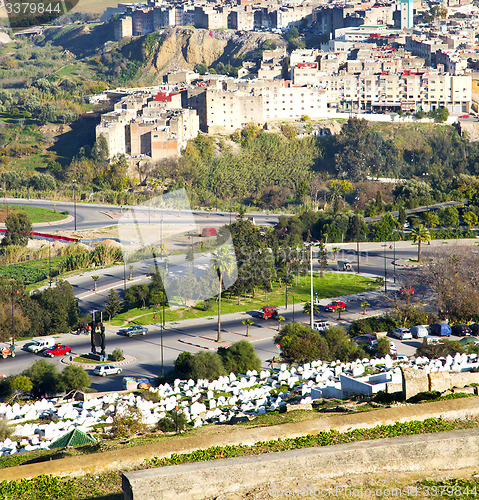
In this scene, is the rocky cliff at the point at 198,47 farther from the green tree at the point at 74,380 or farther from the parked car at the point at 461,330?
the green tree at the point at 74,380

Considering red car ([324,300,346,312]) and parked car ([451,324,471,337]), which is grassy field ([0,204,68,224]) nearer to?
red car ([324,300,346,312])

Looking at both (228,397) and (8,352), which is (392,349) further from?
(8,352)

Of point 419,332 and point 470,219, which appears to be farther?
point 470,219

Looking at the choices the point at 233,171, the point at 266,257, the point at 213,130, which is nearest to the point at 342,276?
the point at 266,257

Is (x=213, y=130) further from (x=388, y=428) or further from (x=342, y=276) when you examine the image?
(x=388, y=428)

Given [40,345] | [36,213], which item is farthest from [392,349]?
[36,213]

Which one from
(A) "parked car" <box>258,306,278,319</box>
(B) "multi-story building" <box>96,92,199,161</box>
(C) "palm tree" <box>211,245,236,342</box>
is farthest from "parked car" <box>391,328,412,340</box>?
(B) "multi-story building" <box>96,92,199,161</box>
